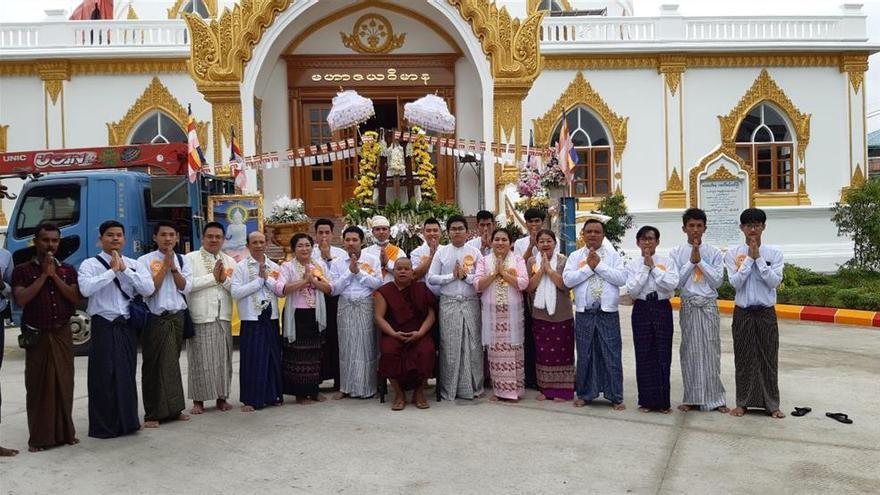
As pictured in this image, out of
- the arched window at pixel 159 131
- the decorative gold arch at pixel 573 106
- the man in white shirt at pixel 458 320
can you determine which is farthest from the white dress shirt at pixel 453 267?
the arched window at pixel 159 131

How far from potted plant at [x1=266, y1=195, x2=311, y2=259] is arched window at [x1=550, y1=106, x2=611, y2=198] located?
694cm

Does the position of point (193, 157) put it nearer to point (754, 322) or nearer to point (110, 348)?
point (110, 348)

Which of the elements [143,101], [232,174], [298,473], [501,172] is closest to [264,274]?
[298,473]

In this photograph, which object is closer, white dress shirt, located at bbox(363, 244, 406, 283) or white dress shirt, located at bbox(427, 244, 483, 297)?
white dress shirt, located at bbox(427, 244, 483, 297)

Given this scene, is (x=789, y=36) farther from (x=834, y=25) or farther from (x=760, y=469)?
(x=760, y=469)

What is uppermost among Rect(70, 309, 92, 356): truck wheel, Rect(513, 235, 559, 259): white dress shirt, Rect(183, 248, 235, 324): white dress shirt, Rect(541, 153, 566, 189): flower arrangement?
Rect(541, 153, 566, 189): flower arrangement

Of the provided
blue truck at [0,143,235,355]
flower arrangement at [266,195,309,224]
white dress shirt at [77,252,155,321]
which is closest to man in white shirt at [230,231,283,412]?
white dress shirt at [77,252,155,321]

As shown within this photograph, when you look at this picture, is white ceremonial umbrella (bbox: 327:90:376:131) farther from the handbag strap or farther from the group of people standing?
the handbag strap

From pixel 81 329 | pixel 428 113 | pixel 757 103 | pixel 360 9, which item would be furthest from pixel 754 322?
pixel 757 103

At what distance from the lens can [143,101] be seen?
16469 mm

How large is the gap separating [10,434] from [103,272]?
4.74 ft

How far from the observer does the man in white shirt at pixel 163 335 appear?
601cm

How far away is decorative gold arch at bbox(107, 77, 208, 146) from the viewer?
53.9 ft

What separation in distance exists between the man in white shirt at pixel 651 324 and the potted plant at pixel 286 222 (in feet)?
19.7
